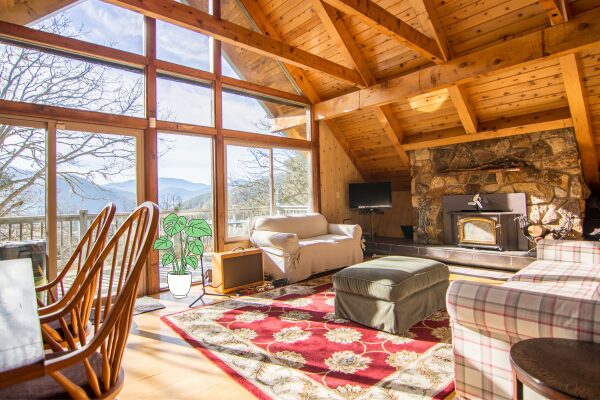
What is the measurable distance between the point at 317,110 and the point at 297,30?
1.30m

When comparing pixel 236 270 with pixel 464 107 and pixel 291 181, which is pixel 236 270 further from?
pixel 464 107

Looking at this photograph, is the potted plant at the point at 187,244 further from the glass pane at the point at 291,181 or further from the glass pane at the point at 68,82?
the glass pane at the point at 291,181

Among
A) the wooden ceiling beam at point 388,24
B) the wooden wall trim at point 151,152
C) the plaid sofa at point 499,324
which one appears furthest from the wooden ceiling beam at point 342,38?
the plaid sofa at point 499,324

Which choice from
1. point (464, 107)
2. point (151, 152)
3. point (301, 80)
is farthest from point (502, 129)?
point (151, 152)

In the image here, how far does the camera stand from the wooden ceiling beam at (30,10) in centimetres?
327

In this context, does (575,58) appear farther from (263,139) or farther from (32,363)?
(32,363)

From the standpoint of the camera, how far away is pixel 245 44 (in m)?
3.80

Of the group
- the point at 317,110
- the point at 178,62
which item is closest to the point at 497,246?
the point at 317,110

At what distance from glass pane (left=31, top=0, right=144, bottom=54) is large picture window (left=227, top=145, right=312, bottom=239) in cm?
176

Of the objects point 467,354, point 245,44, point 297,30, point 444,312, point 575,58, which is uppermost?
point 297,30

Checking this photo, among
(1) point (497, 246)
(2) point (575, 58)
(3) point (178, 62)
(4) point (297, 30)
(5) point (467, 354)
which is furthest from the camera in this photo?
(4) point (297, 30)

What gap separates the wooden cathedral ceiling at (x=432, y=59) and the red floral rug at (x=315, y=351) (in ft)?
9.01

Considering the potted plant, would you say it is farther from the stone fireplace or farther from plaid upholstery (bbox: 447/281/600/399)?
the stone fireplace

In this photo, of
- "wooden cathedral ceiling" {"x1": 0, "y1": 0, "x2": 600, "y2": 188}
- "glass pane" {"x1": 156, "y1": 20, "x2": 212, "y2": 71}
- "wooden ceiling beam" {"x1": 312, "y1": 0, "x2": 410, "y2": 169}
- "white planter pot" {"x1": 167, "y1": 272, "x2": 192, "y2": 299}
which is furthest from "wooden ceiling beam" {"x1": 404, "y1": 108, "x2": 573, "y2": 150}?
"white planter pot" {"x1": 167, "y1": 272, "x2": 192, "y2": 299}
